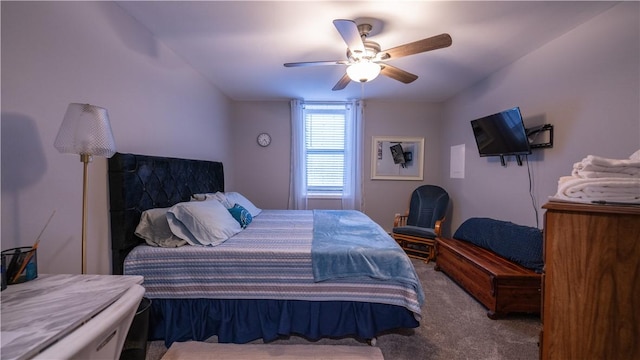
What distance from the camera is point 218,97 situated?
3643mm

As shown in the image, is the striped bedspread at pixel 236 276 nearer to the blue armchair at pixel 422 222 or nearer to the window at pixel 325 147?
the blue armchair at pixel 422 222

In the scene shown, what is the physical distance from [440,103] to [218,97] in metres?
3.58

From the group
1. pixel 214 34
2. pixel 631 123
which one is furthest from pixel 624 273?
pixel 214 34

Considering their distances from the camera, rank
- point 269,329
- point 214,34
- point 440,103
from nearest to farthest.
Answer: point 269,329, point 214,34, point 440,103

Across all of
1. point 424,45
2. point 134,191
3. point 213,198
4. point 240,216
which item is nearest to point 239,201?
point 213,198

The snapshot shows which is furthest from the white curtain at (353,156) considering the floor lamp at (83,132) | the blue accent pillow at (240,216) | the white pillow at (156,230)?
the floor lamp at (83,132)

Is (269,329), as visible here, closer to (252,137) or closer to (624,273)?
(624,273)

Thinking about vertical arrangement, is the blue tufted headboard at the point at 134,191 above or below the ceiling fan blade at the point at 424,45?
below

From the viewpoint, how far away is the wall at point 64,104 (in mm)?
1191

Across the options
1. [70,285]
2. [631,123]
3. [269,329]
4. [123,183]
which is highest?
[631,123]

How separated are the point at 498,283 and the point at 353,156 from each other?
8.61ft

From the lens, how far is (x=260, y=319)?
180 cm

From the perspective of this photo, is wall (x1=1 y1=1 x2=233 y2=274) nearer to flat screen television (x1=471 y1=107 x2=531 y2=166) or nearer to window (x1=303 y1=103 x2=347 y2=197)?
window (x1=303 y1=103 x2=347 y2=197)

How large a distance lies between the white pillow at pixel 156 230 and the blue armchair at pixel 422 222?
9.36ft
